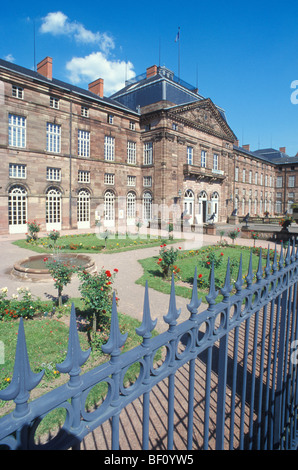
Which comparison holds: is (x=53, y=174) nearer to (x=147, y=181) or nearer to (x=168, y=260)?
(x=147, y=181)

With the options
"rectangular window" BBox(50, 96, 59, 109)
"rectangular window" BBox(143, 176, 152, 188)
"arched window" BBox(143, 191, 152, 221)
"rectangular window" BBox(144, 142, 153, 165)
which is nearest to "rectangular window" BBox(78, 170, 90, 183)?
"rectangular window" BBox(50, 96, 59, 109)

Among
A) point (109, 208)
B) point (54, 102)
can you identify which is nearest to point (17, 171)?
point (54, 102)

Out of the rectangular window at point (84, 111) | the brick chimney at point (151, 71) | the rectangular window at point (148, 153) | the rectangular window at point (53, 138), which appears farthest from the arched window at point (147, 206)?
the brick chimney at point (151, 71)

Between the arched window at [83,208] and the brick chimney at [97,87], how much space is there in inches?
447

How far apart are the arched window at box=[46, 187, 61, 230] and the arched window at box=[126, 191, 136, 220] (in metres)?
8.34

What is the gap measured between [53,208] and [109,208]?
6.44m

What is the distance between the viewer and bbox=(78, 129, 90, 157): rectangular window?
27.8 m

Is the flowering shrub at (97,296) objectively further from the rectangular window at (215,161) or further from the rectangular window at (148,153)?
the rectangular window at (215,161)

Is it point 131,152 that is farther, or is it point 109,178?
point 131,152

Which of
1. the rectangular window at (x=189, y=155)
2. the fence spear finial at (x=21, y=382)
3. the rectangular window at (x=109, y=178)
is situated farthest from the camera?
the rectangular window at (x=189, y=155)

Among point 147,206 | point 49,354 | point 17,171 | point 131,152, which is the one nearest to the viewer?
point 49,354

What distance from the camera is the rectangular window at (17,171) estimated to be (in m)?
23.2

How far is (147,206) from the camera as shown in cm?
3284
